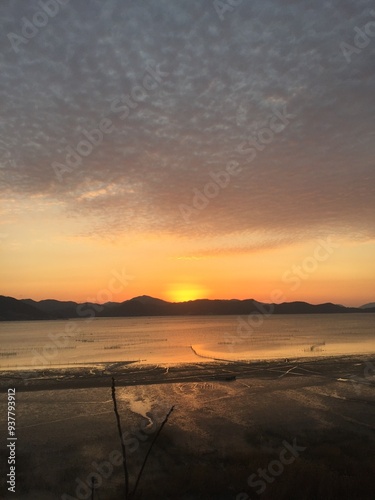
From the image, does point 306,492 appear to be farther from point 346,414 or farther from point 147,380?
point 147,380

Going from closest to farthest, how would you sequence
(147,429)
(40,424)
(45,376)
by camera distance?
(147,429) < (40,424) < (45,376)

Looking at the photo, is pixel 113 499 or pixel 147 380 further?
pixel 147 380

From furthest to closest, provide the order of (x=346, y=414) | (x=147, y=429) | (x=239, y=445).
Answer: (x=346, y=414)
(x=147, y=429)
(x=239, y=445)

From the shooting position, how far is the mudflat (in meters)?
17.2

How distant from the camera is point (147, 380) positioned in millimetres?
42875

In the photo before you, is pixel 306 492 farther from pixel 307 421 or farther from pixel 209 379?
pixel 209 379

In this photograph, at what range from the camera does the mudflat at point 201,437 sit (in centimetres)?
1722

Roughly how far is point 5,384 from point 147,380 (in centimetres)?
1562

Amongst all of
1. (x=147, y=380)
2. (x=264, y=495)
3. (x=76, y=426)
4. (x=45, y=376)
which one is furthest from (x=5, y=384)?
(x=264, y=495)

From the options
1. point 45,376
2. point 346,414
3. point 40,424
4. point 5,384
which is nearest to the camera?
point 40,424

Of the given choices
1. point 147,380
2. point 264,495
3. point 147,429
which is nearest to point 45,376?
point 147,380

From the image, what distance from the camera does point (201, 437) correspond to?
77.4 feet

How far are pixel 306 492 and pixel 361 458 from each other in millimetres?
5233

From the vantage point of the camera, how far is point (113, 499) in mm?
16281
